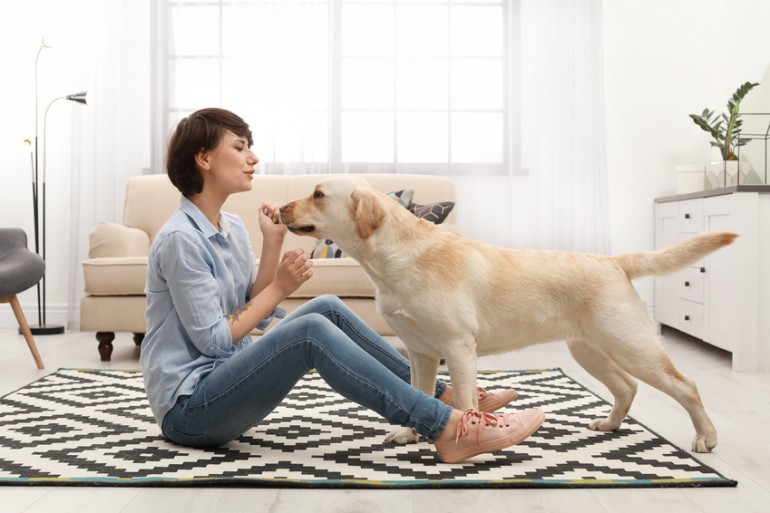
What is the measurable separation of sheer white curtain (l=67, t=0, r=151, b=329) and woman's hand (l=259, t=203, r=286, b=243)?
333 cm

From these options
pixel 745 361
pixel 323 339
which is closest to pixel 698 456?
pixel 323 339

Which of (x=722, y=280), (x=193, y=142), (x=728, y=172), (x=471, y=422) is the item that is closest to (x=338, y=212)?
(x=193, y=142)

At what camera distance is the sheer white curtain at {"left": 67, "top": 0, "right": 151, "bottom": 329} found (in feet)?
17.1

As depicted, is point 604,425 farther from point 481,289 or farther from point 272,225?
point 272,225

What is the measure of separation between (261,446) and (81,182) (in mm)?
3634

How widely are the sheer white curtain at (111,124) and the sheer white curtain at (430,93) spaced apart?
6.7 inches

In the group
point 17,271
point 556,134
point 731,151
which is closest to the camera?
point 17,271

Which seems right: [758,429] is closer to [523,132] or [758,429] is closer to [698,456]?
[698,456]

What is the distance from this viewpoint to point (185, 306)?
1983 mm

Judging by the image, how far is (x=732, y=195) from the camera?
3.66 metres

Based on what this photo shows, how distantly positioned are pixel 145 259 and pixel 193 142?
6.27ft

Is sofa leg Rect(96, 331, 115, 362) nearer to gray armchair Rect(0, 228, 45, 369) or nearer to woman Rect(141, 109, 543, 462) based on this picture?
gray armchair Rect(0, 228, 45, 369)

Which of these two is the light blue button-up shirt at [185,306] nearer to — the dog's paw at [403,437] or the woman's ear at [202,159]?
the woman's ear at [202,159]

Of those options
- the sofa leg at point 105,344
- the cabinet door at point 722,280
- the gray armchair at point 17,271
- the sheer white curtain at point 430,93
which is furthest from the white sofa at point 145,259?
the cabinet door at point 722,280
